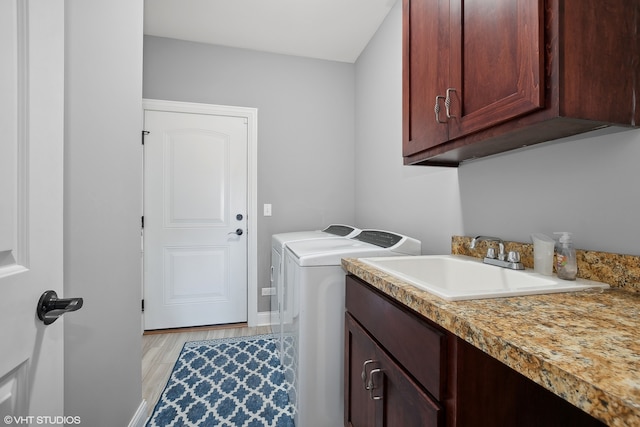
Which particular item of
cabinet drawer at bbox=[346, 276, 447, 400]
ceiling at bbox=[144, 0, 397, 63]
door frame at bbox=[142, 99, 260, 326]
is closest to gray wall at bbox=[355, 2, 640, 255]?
ceiling at bbox=[144, 0, 397, 63]

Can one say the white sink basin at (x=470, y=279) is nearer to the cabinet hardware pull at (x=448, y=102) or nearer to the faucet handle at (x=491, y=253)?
the faucet handle at (x=491, y=253)

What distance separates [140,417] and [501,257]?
1.85 meters

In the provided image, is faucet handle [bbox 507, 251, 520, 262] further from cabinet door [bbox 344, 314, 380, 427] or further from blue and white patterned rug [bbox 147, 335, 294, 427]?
blue and white patterned rug [bbox 147, 335, 294, 427]

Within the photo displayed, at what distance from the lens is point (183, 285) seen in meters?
2.60

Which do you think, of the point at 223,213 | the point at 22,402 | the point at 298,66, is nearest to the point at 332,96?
the point at 298,66

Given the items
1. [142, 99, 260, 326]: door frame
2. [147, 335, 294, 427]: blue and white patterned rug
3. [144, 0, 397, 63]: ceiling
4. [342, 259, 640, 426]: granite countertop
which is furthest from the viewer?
[142, 99, 260, 326]: door frame

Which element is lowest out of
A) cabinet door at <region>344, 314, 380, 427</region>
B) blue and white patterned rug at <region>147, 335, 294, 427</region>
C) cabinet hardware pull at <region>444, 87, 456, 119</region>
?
blue and white patterned rug at <region>147, 335, 294, 427</region>

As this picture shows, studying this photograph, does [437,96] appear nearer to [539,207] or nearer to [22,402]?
[539,207]

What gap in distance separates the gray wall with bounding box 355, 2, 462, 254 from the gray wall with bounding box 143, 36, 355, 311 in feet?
0.65

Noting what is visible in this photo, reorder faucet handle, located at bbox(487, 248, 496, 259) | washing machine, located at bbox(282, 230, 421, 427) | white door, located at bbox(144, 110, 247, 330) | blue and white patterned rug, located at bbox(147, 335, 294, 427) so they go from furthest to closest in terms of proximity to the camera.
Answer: white door, located at bbox(144, 110, 247, 330), blue and white patterned rug, located at bbox(147, 335, 294, 427), washing machine, located at bbox(282, 230, 421, 427), faucet handle, located at bbox(487, 248, 496, 259)

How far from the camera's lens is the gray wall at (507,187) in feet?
2.76

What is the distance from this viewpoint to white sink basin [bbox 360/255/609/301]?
74 centimetres

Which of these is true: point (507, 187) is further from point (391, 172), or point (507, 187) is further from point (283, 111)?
point (283, 111)

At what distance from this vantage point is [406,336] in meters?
0.78
